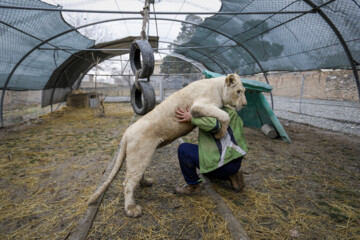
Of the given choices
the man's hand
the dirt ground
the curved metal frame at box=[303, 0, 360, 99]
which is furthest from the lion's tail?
the curved metal frame at box=[303, 0, 360, 99]

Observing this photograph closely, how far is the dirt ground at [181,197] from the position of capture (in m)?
2.31

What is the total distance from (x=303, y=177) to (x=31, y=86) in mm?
12240

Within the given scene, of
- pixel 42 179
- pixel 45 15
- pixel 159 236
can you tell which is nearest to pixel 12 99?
pixel 45 15

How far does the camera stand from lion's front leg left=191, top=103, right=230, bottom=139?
7.82 ft

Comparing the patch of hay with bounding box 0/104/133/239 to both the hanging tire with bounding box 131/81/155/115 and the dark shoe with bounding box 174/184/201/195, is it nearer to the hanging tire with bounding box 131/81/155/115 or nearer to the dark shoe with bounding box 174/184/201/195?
the dark shoe with bounding box 174/184/201/195

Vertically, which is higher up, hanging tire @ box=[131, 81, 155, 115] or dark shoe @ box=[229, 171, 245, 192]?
hanging tire @ box=[131, 81, 155, 115]

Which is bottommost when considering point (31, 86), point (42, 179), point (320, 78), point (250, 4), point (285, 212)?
point (42, 179)

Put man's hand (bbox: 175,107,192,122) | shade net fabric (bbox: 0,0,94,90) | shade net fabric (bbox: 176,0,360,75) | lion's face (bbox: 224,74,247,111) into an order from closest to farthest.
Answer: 1. man's hand (bbox: 175,107,192,122)
2. lion's face (bbox: 224,74,247,111)
3. shade net fabric (bbox: 176,0,360,75)
4. shade net fabric (bbox: 0,0,94,90)

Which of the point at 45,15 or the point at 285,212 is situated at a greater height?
the point at 45,15

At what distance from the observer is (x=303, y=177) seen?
365 cm

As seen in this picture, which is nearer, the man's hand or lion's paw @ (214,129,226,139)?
lion's paw @ (214,129,226,139)

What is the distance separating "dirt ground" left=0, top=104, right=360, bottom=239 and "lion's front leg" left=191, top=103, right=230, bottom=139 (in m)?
1.15

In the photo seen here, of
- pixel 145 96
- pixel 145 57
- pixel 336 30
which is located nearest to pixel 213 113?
pixel 145 96

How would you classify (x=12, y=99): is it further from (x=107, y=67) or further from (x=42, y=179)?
(x=42, y=179)
